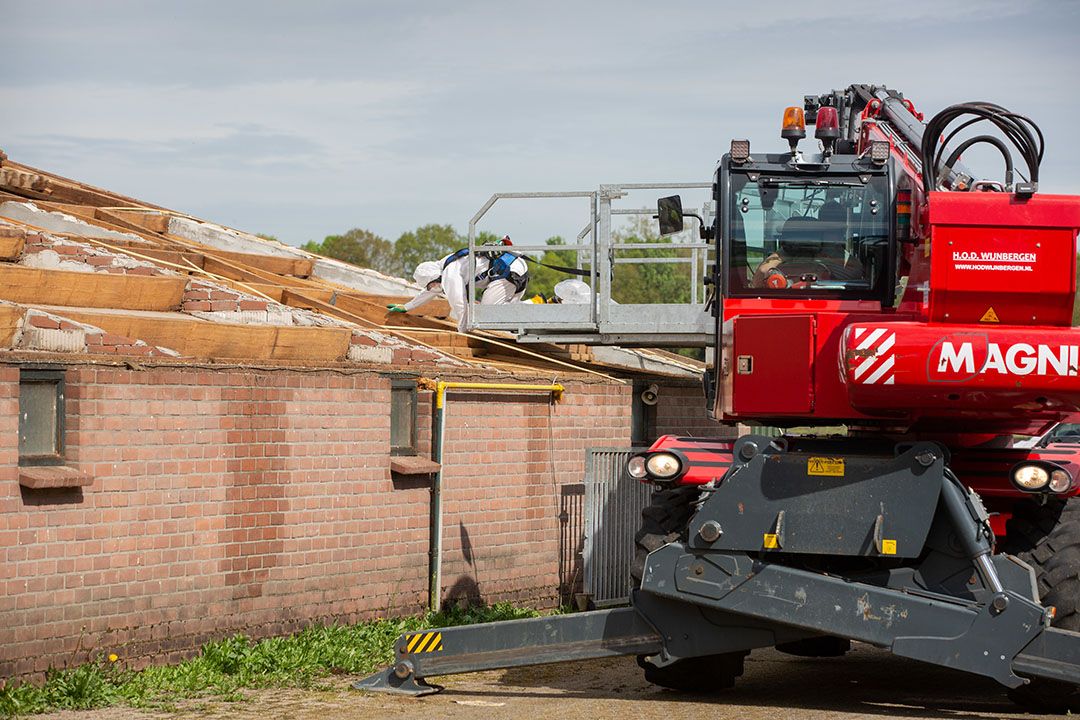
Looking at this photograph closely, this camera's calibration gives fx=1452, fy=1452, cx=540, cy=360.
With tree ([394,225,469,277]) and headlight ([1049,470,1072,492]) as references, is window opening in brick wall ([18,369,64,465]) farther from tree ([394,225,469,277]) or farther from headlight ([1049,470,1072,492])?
tree ([394,225,469,277])

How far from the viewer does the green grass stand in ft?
28.8

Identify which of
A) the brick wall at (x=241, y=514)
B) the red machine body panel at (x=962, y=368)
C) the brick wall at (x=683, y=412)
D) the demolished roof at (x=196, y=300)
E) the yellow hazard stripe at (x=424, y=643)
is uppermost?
the demolished roof at (x=196, y=300)

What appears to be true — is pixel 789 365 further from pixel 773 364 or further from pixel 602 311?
pixel 602 311

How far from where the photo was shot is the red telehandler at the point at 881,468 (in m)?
8.12

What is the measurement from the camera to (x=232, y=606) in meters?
10.5

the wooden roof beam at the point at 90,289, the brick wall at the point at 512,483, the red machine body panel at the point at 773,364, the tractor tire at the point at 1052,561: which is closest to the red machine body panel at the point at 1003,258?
the red machine body panel at the point at 773,364

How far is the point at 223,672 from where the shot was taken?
9.91 meters

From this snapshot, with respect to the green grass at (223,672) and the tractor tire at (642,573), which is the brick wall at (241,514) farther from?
the tractor tire at (642,573)

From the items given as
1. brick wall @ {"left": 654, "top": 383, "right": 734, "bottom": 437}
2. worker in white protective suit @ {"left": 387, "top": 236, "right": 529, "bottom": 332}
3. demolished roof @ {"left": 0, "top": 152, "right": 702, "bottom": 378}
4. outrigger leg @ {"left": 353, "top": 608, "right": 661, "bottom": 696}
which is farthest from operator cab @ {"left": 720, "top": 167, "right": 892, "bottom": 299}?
brick wall @ {"left": 654, "top": 383, "right": 734, "bottom": 437}

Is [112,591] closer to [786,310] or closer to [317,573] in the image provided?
[317,573]

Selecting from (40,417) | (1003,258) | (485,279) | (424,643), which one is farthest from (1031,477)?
(485,279)

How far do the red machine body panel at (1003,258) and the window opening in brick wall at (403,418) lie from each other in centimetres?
541

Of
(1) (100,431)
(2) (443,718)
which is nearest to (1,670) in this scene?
(1) (100,431)

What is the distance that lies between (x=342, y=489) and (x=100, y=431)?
2.50m
